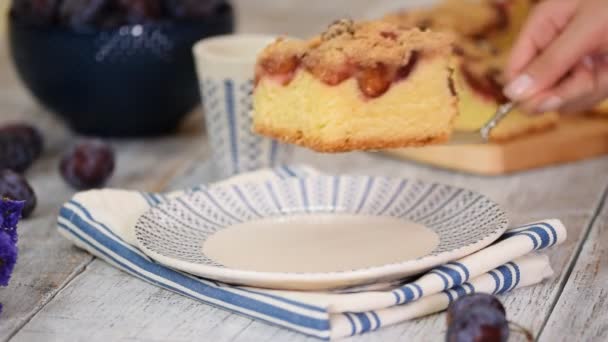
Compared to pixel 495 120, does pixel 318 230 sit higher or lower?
lower

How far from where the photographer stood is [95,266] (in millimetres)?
1394

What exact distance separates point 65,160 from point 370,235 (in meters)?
0.64

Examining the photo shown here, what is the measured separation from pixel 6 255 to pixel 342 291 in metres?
0.39

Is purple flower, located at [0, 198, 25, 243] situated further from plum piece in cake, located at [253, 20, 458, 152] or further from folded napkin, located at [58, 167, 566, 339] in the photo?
plum piece in cake, located at [253, 20, 458, 152]

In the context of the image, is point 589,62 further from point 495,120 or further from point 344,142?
point 344,142

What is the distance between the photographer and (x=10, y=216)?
121cm

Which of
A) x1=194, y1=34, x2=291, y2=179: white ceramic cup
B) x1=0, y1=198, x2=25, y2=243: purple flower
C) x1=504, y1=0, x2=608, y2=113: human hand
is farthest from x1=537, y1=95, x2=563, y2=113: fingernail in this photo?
x1=0, y1=198, x2=25, y2=243: purple flower

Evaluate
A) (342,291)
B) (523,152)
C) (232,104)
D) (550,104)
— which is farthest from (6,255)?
(523,152)

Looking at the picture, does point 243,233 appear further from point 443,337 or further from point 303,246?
point 443,337

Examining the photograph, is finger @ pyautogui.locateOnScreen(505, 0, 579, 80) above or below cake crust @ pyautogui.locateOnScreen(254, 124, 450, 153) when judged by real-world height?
above

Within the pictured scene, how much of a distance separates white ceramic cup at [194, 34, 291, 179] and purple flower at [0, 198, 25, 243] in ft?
1.83

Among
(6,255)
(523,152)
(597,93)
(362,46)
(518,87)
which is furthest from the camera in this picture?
(523,152)

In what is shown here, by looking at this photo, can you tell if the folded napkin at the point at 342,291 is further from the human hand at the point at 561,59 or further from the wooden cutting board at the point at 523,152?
the wooden cutting board at the point at 523,152

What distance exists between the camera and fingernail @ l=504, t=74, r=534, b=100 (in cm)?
154
